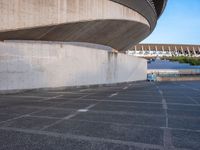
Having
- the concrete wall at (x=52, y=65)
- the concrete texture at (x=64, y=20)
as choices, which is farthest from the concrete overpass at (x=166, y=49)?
the concrete wall at (x=52, y=65)

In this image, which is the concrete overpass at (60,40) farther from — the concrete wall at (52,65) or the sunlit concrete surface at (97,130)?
the sunlit concrete surface at (97,130)

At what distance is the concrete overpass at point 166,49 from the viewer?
372ft

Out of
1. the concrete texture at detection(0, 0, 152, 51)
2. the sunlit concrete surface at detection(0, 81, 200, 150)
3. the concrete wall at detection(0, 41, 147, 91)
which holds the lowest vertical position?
the sunlit concrete surface at detection(0, 81, 200, 150)

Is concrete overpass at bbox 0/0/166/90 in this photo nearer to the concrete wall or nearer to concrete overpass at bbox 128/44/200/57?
the concrete wall

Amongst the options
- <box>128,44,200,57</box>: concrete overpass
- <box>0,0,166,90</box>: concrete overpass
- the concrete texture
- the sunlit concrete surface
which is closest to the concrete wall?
<box>0,0,166,90</box>: concrete overpass

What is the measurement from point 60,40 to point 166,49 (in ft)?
336

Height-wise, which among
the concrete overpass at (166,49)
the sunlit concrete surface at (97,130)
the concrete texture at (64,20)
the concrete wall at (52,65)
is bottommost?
the sunlit concrete surface at (97,130)

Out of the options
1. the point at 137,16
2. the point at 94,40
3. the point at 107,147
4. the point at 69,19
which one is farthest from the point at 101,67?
the point at 107,147

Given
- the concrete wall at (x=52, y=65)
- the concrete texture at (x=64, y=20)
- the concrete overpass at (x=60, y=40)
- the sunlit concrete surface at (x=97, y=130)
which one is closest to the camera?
the sunlit concrete surface at (x=97, y=130)

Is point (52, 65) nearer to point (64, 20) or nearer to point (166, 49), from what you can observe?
point (64, 20)

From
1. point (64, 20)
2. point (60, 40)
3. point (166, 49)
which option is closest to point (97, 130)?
point (64, 20)

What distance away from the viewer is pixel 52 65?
770 inches

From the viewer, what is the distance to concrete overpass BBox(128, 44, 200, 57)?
113256mm

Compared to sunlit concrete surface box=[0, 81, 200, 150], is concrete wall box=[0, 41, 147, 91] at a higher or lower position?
higher
